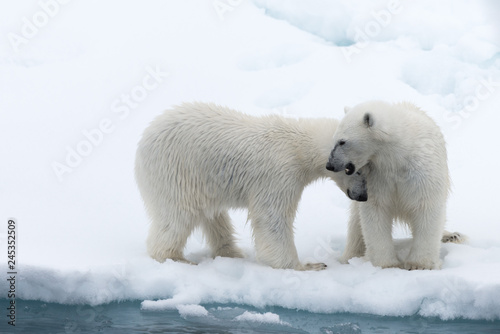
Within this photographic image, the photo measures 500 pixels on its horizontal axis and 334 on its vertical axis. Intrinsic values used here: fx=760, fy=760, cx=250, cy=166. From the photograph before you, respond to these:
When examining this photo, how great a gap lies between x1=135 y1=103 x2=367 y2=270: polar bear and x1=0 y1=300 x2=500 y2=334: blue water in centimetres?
86

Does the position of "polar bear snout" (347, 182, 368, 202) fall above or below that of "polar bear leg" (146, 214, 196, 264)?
above

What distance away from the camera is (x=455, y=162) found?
360 inches

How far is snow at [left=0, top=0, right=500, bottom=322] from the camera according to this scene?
5336 mm

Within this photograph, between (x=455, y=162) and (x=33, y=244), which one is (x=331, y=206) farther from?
(x=33, y=244)

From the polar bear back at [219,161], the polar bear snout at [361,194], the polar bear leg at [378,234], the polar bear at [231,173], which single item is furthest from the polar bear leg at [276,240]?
the polar bear snout at [361,194]

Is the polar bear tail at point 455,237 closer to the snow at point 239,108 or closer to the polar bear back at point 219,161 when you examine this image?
the snow at point 239,108

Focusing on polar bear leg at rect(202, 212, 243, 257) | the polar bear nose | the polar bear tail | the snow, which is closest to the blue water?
the snow

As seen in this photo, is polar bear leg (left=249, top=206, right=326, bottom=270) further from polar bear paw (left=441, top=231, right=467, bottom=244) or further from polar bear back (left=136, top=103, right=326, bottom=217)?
polar bear paw (left=441, top=231, right=467, bottom=244)

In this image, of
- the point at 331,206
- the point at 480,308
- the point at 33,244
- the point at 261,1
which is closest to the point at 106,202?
the point at 33,244

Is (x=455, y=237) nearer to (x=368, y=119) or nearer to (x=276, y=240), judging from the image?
(x=276, y=240)

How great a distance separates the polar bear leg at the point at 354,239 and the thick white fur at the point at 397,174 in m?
0.32

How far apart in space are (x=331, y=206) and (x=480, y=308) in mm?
3135

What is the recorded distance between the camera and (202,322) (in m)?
4.94

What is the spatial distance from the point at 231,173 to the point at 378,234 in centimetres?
124
